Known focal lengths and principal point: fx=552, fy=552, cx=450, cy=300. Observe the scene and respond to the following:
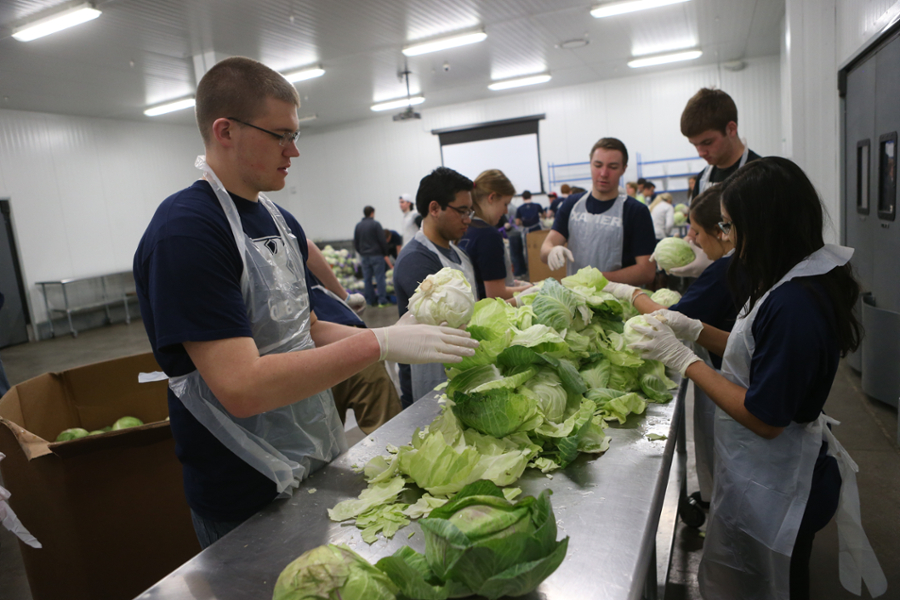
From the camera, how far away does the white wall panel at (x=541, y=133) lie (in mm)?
11844

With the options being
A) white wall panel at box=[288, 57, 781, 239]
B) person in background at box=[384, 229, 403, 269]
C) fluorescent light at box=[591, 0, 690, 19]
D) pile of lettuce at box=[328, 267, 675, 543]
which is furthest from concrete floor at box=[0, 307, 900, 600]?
white wall panel at box=[288, 57, 781, 239]

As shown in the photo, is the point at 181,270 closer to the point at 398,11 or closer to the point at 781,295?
the point at 781,295

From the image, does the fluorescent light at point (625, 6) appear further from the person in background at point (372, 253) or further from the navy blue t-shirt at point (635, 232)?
the navy blue t-shirt at point (635, 232)

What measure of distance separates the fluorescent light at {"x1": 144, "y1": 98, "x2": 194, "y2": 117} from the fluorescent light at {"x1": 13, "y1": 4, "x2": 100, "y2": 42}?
423cm

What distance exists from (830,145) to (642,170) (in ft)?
24.8

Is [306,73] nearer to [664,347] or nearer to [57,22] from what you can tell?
[57,22]

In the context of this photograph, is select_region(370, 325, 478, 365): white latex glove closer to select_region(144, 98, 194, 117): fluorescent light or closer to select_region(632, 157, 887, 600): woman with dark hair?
select_region(632, 157, 887, 600): woman with dark hair

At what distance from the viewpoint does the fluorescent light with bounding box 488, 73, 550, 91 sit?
469 inches

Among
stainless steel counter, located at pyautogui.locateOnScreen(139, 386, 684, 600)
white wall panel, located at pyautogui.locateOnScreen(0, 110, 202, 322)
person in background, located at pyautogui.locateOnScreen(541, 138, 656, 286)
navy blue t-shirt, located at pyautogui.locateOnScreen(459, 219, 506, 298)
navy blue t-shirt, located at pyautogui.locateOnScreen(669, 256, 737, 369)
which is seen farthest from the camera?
white wall panel, located at pyautogui.locateOnScreen(0, 110, 202, 322)

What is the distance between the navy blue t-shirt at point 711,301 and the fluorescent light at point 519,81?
10.8m

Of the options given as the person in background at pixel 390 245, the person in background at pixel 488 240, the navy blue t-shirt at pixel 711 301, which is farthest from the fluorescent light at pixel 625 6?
the navy blue t-shirt at pixel 711 301

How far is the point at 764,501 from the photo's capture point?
5.32 ft

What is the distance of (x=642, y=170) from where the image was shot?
503 inches

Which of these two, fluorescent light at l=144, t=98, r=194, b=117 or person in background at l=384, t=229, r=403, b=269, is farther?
person in background at l=384, t=229, r=403, b=269
